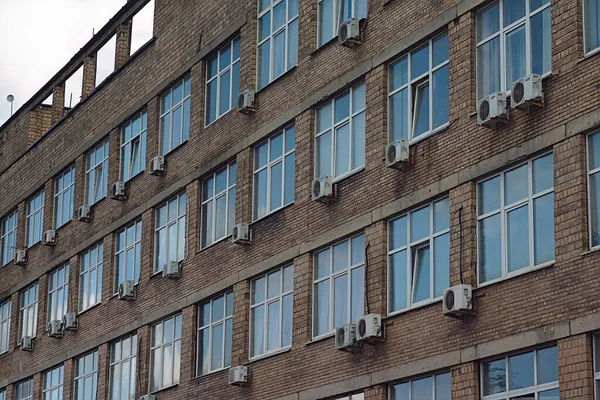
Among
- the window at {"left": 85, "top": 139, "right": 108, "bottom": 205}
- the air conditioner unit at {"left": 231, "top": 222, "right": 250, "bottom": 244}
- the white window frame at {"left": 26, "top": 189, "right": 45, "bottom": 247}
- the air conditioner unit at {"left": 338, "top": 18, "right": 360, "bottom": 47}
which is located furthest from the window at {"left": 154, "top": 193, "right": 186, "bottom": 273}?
the white window frame at {"left": 26, "top": 189, "right": 45, "bottom": 247}

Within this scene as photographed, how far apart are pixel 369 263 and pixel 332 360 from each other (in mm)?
2068

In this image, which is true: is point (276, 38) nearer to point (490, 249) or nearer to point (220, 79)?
point (220, 79)

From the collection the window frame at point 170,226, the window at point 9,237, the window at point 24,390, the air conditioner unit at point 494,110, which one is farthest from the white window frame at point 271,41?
the window at point 9,237

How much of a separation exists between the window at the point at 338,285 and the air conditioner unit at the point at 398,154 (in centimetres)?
181

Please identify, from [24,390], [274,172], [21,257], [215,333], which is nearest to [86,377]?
[24,390]

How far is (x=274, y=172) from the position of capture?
3009 centimetres

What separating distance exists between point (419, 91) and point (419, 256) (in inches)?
121

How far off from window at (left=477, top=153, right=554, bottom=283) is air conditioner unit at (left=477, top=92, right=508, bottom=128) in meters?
0.84

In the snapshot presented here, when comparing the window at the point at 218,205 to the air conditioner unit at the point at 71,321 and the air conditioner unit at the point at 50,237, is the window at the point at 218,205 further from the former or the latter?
the air conditioner unit at the point at 50,237

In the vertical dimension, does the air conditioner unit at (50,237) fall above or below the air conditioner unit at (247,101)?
below

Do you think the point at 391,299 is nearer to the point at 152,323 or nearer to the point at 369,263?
the point at 369,263

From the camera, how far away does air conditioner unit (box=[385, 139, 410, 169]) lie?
25078 millimetres

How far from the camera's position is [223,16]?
108ft

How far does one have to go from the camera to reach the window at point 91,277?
3788 cm
